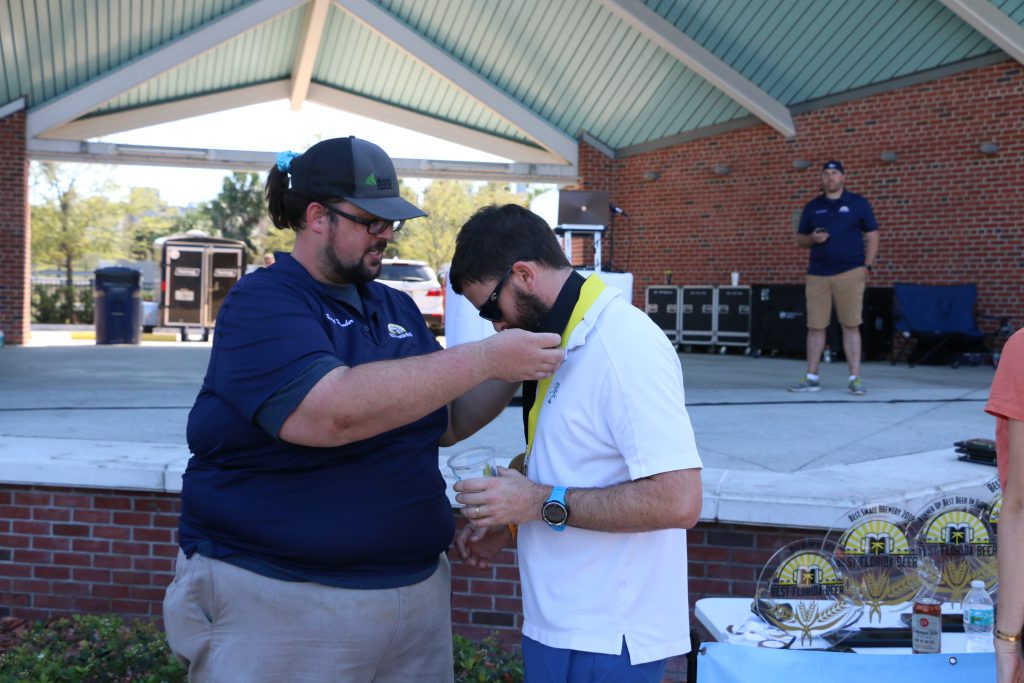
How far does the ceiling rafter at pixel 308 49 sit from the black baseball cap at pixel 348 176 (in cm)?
1292

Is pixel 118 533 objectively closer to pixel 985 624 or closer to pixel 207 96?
pixel 985 624

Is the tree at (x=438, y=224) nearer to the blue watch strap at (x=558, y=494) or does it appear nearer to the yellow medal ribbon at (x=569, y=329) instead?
the yellow medal ribbon at (x=569, y=329)

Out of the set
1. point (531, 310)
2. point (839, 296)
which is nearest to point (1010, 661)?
point (531, 310)

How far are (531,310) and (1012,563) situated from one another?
1051mm

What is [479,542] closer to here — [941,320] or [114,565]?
[114,565]

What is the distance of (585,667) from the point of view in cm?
184

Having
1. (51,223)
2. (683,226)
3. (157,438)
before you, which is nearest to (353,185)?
(157,438)

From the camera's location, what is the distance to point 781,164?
14438 millimetres

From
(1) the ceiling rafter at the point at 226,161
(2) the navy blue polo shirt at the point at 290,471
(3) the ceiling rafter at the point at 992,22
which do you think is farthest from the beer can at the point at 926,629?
(1) the ceiling rafter at the point at 226,161

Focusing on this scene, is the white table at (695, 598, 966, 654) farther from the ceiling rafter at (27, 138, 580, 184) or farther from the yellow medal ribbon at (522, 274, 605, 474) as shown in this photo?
the ceiling rafter at (27, 138, 580, 184)

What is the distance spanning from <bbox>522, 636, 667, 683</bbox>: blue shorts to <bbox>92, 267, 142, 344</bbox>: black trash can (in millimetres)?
16166

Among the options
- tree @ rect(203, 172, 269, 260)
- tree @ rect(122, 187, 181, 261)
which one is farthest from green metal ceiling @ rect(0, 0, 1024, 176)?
tree @ rect(203, 172, 269, 260)

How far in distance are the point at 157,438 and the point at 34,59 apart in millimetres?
11251

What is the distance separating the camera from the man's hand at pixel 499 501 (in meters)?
1.85
